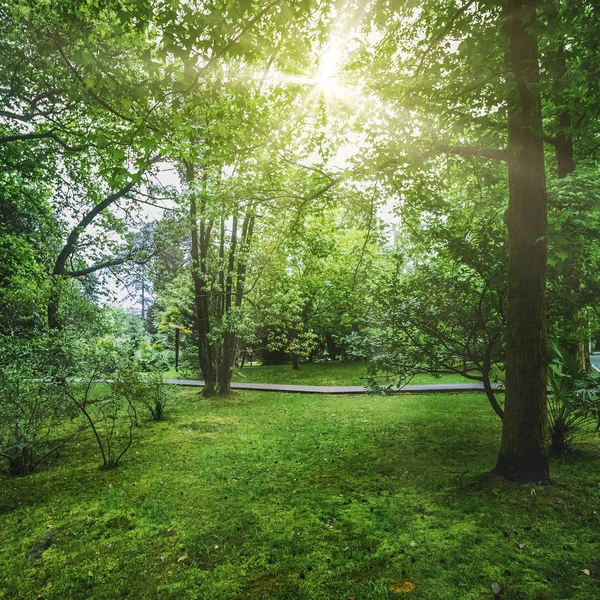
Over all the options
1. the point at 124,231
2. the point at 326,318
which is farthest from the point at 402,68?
the point at 326,318

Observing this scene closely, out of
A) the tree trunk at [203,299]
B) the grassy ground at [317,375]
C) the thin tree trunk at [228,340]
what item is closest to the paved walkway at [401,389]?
the tree trunk at [203,299]

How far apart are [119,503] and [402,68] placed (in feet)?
26.5

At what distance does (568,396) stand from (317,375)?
15.1 meters

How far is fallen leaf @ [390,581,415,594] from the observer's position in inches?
119

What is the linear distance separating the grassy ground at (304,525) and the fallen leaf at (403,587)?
0.16 ft

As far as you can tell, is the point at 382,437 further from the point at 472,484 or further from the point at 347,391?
the point at 347,391

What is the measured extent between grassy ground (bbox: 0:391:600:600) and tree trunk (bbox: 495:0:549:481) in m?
0.49

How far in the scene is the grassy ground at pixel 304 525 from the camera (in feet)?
10.4

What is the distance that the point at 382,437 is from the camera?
7723 mm

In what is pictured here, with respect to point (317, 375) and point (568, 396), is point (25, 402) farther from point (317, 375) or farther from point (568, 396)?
point (317, 375)

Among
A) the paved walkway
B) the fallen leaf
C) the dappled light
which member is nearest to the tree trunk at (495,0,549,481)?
the dappled light

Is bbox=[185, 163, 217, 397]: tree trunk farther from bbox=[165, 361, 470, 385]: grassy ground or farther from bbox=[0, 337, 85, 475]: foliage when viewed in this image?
bbox=[0, 337, 85, 475]: foliage

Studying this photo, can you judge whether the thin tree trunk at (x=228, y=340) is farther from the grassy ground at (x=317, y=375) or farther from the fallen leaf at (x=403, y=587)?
the fallen leaf at (x=403, y=587)

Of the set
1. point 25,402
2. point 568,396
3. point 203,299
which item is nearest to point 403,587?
point 568,396
